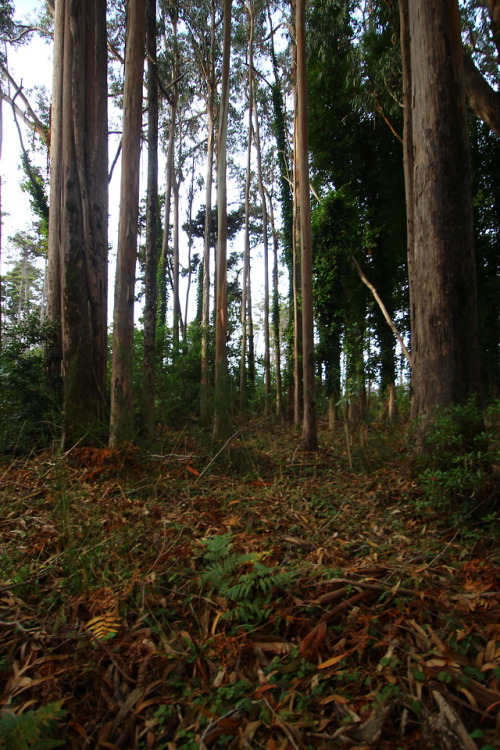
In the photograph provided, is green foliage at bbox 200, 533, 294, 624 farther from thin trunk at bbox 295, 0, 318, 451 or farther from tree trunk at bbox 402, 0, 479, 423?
thin trunk at bbox 295, 0, 318, 451

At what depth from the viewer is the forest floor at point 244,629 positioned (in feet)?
4.63

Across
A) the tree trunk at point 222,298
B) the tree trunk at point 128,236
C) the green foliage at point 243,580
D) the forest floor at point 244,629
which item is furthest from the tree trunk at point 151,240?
the green foliage at point 243,580

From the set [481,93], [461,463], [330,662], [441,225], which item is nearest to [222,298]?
[441,225]

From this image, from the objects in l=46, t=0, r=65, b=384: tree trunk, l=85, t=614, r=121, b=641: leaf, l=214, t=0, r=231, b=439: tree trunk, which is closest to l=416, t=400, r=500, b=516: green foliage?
l=85, t=614, r=121, b=641: leaf

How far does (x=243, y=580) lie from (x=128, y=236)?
405cm

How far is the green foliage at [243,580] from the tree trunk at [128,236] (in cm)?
251

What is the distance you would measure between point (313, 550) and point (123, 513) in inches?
59.6

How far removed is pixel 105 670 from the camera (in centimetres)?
168

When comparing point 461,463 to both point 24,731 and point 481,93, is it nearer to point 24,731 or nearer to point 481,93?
point 24,731

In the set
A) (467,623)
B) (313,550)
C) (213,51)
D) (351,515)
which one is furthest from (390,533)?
(213,51)

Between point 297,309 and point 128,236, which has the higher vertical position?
point 297,309

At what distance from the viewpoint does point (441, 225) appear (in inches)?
159

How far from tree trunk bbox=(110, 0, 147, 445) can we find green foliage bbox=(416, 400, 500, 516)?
10.1 ft

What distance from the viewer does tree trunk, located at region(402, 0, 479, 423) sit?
3.91m
